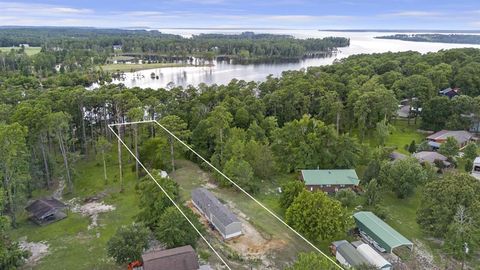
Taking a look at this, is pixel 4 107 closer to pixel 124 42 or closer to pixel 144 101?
pixel 144 101

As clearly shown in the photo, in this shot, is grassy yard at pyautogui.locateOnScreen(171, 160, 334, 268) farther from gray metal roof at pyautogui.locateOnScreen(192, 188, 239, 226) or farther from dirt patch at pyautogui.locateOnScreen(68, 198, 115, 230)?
dirt patch at pyautogui.locateOnScreen(68, 198, 115, 230)

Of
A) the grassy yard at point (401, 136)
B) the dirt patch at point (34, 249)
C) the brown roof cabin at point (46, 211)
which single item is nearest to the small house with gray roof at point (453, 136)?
the grassy yard at point (401, 136)

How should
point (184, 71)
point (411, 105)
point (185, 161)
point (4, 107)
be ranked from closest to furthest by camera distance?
point (4, 107) → point (185, 161) → point (411, 105) → point (184, 71)

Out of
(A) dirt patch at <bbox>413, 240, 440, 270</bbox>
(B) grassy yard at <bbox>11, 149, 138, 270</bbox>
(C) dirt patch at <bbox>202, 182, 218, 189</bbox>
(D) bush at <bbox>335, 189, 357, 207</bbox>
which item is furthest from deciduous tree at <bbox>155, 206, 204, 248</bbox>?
(A) dirt patch at <bbox>413, 240, 440, 270</bbox>

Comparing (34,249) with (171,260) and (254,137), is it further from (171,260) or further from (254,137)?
(254,137)

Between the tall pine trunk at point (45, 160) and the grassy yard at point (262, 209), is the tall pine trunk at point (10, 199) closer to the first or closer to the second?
the tall pine trunk at point (45, 160)

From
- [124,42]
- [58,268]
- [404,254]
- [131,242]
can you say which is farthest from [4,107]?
[124,42]

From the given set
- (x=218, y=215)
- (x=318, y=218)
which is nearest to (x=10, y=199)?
(x=218, y=215)

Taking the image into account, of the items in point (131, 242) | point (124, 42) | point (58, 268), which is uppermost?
point (124, 42)
